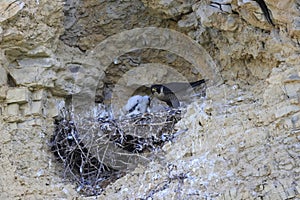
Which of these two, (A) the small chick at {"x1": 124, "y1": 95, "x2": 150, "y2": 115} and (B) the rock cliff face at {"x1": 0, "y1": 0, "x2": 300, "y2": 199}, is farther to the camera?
(A) the small chick at {"x1": 124, "y1": 95, "x2": 150, "y2": 115}

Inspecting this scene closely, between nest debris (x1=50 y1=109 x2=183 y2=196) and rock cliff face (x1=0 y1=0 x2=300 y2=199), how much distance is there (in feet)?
0.43

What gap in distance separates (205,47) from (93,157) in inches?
57.0

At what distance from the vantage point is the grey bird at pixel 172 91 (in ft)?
17.3

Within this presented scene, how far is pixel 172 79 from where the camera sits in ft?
18.0

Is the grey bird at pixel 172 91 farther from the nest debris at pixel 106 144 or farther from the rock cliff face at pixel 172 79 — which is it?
Answer: the nest debris at pixel 106 144

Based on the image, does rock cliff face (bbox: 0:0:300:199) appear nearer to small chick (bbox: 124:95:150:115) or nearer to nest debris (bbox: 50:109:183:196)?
nest debris (bbox: 50:109:183:196)

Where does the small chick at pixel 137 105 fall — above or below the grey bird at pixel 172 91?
below

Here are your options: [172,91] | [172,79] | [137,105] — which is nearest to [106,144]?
[137,105]

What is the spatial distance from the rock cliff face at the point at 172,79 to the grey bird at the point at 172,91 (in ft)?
0.47

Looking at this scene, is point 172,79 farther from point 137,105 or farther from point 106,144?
point 106,144

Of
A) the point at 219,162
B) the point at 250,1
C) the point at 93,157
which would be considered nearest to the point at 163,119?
the point at 93,157

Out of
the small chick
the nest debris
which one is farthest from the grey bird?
the nest debris

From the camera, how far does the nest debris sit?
15.2ft

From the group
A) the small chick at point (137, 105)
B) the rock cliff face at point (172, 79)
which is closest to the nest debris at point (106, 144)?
the rock cliff face at point (172, 79)
